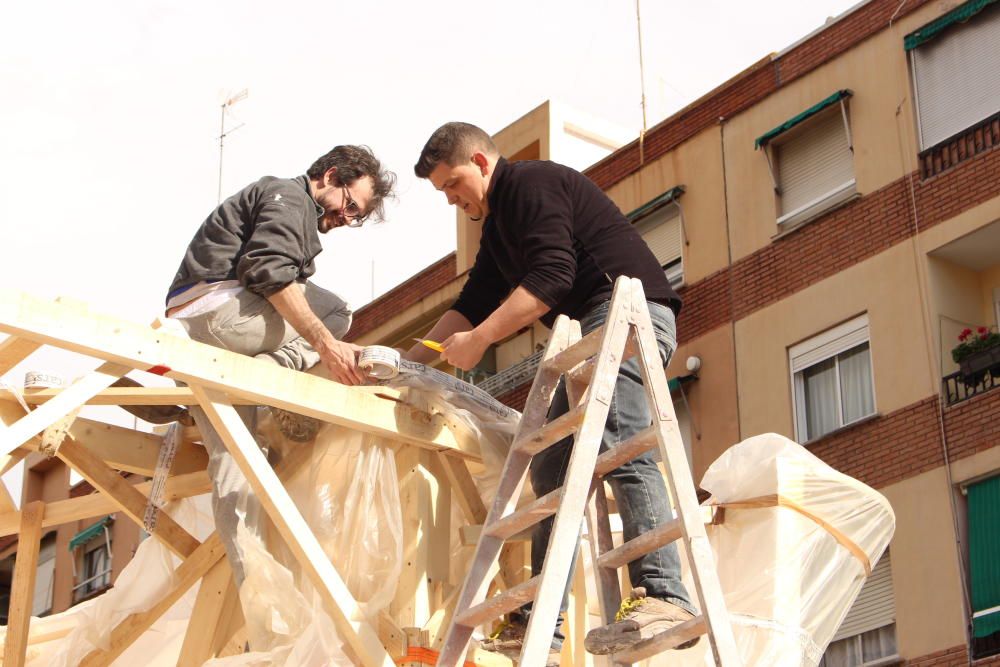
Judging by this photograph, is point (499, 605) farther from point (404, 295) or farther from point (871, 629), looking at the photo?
point (404, 295)

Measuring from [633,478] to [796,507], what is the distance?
160 cm

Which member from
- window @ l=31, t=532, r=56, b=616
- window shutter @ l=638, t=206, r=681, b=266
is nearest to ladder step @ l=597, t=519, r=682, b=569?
window shutter @ l=638, t=206, r=681, b=266

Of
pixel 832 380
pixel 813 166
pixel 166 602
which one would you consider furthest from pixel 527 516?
pixel 813 166

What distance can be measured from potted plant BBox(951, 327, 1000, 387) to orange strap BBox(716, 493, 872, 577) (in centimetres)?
1148

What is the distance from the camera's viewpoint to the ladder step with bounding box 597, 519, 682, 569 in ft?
19.3

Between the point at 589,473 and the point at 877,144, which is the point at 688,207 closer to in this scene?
the point at 877,144

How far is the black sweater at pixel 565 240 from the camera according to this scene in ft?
22.2

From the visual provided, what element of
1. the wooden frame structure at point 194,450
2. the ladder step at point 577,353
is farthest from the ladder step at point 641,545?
the wooden frame structure at point 194,450

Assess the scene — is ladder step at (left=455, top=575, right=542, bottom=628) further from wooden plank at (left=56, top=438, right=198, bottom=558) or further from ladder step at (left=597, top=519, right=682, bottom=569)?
wooden plank at (left=56, top=438, right=198, bottom=558)

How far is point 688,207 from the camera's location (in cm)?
2436

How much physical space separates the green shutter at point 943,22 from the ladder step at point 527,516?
1646cm

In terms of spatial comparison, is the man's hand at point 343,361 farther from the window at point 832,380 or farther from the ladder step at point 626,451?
the window at point 832,380

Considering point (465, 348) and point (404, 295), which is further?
point (404, 295)

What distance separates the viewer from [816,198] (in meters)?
22.4
